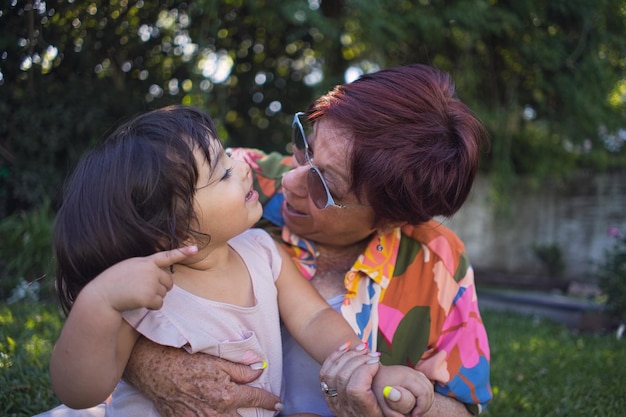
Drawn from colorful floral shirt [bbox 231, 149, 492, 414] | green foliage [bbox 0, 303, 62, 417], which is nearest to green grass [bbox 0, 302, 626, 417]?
green foliage [bbox 0, 303, 62, 417]

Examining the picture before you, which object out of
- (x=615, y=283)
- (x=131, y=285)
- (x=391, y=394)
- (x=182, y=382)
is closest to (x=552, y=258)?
(x=615, y=283)

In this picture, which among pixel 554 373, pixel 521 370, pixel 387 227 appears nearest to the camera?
pixel 387 227

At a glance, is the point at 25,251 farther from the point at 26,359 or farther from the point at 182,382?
the point at 182,382

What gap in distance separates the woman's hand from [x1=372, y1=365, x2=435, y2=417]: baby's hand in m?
0.43

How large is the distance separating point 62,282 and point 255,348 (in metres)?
0.62

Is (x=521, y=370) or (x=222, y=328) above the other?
(x=222, y=328)

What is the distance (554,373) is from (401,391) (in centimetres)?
247

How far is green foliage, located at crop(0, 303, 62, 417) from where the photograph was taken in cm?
225

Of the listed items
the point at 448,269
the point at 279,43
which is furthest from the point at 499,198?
the point at 448,269

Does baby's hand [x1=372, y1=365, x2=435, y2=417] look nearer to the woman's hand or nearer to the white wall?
the woman's hand

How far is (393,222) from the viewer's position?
2102mm

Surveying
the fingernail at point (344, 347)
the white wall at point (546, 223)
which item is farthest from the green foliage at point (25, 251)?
the white wall at point (546, 223)

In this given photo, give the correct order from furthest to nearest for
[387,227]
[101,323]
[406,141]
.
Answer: [387,227], [406,141], [101,323]

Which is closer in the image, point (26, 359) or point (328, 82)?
point (26, 359)
